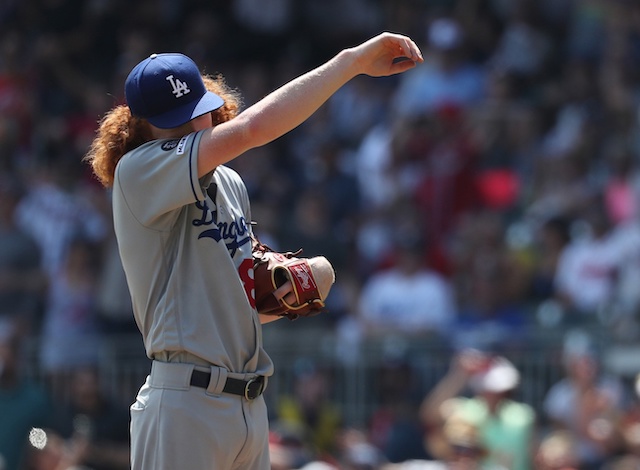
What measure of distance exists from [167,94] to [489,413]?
14.9ft

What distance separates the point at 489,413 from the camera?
790cm

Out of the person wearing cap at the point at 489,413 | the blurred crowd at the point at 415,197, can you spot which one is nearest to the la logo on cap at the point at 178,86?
the blurred crowd at the point at 415,197

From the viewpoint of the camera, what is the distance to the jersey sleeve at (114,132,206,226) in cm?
374

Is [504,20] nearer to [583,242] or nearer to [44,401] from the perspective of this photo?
[583,242]

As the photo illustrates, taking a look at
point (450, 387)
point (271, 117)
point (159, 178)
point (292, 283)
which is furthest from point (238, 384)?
point (450, 387)

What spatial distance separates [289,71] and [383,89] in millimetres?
1323

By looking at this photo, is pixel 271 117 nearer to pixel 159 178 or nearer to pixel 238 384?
pixel 159 178

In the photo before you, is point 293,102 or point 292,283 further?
point 292,283

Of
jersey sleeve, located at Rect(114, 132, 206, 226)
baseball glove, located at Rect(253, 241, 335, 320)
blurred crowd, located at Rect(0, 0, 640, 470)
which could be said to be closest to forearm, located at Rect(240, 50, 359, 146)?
jersey sleeve, located at Rect(114, 132, 206, 226)

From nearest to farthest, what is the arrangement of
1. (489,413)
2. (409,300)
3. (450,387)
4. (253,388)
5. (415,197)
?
(253,388)
(489,413)
(450,387)
(409,300)
(415,197)

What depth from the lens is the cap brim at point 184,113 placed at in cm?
389

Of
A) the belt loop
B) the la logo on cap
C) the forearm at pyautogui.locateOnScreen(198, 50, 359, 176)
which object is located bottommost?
the belt loop

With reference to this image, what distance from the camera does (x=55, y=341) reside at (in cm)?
1013

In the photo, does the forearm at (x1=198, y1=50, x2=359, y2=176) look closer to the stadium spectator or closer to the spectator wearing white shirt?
the stadium spectator
